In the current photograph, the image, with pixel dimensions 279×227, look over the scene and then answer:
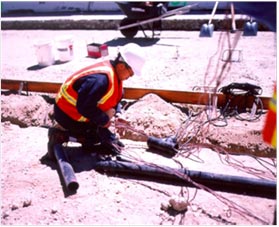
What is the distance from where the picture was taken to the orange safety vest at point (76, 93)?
3641 millimetres

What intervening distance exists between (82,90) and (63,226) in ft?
4.42

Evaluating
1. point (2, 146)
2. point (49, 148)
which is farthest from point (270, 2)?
point (2, 146)

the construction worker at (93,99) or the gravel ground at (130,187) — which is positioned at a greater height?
the construction worker at (93,99)

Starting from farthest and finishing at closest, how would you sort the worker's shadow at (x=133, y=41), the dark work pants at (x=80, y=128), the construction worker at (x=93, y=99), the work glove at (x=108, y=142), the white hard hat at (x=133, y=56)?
the worker's shadow at (x=133, y=41) < the work glove at (x=108, y=142) < the dark work pants at (x=80, y=128) < the white hard hat at (x=133, y=56) < the construction worker at (x=93, y=99)

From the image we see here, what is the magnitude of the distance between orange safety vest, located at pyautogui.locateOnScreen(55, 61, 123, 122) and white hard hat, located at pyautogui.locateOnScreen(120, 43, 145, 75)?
7.9 inches

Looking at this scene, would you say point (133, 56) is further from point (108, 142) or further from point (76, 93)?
point (108, 142)

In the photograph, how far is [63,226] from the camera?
3020 mm

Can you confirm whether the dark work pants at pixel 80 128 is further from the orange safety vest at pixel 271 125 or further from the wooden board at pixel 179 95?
the orange safety vest at pixel 271 125

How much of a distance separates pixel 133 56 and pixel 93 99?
646 millimetres

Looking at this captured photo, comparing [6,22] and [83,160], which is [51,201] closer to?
[83,160]

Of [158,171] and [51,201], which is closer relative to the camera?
[51,201]

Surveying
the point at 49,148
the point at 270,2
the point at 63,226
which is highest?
the point at 270,2

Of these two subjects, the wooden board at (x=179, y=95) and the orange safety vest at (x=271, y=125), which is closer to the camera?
the orange safety vest at (x=271, y=125)

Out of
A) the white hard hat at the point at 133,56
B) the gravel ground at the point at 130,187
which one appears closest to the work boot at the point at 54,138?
the gravel ground at the point at 130,187
